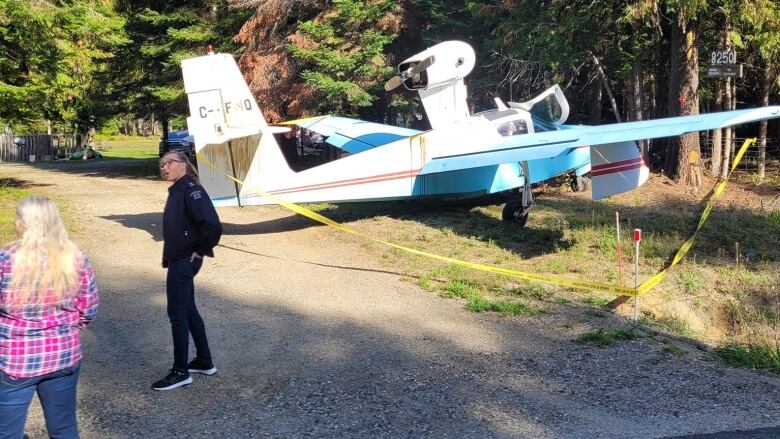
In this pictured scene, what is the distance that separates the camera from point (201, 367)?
6.34m

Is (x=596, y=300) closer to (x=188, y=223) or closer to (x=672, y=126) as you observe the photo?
(x=672, y=126)

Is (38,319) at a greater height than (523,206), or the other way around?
(38,319)

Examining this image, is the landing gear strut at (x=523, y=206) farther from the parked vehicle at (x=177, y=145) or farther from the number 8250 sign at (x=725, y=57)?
the parked vehicle at (x=177, y=145)

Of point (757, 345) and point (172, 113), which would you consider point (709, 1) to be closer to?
point (757, 345)

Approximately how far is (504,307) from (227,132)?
601 cm

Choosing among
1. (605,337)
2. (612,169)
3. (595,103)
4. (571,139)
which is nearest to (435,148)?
(571,139)

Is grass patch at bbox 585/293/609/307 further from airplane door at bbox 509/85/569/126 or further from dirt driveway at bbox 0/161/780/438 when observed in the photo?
airplane door at bbox 509/85/569/126

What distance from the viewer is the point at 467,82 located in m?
22.1

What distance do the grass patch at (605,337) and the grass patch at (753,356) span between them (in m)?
0.89

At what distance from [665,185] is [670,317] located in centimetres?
1096

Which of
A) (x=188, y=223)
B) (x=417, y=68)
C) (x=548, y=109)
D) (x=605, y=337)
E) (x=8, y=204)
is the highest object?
(x=417, y=68)

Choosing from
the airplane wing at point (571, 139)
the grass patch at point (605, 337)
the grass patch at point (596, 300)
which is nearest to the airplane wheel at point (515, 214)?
the airplane wing at point (571, 139)

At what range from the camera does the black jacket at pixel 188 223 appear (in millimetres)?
5828

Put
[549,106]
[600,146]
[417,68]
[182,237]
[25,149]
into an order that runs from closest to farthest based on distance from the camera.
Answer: [182,237] < [600,146] < [417,68] < [549,106] < [25,149]
